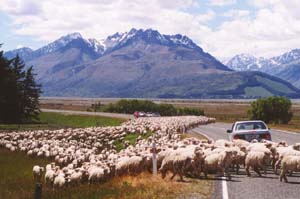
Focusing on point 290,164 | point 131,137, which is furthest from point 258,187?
point 131,137

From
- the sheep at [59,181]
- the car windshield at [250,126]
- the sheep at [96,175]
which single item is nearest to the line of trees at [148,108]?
the car windshield at [250,126]

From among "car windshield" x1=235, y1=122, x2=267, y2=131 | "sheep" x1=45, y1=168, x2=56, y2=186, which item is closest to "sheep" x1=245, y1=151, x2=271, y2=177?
"sheep" x1=45, y1=168, x2=56, y2=186

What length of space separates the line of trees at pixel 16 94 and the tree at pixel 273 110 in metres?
33.7

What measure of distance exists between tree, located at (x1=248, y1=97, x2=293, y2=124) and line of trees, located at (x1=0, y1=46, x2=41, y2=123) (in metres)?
33.7

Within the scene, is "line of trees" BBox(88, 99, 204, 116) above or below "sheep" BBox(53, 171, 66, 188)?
above

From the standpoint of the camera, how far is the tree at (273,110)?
268 ft

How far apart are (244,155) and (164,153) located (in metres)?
3.05

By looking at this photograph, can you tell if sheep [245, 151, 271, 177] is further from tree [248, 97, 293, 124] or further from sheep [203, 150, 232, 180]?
tree [248, 97, 293, 124]

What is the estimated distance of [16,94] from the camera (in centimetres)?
7712

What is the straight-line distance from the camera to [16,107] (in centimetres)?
7894

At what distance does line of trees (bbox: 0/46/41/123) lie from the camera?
73750 millimetres

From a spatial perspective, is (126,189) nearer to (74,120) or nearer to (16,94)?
(16,94)

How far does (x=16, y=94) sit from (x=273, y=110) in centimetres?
3664

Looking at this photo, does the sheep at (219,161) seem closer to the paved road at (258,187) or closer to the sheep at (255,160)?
the paved road at (258,187)
